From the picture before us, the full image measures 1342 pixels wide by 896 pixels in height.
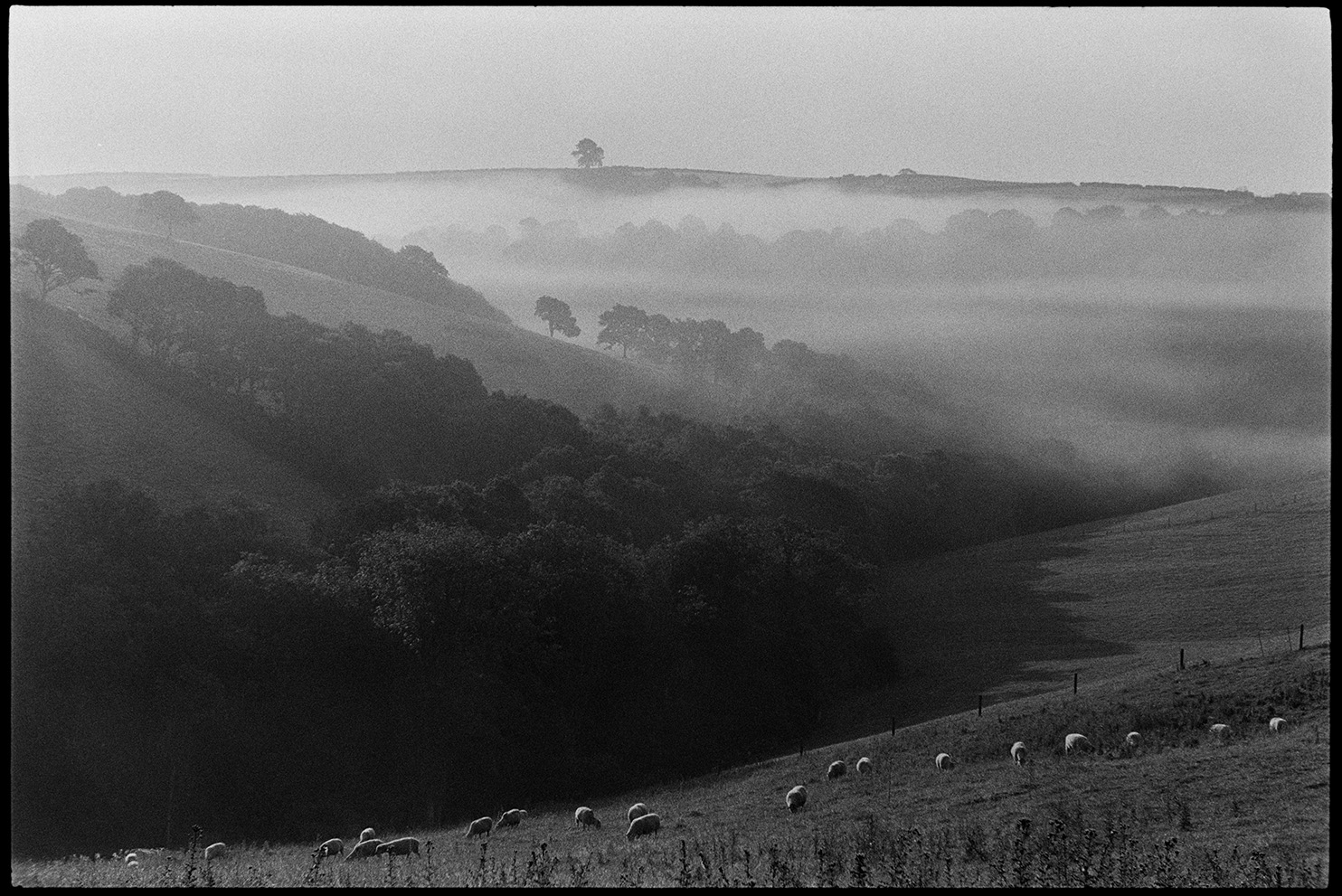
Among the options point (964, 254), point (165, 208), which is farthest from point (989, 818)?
point (964, 254)

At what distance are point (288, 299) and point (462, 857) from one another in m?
91.8

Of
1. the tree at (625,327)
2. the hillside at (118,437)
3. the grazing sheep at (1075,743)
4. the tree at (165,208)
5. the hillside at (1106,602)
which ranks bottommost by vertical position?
the grazing sheep at (1075,743)

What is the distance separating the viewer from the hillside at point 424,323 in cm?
10200

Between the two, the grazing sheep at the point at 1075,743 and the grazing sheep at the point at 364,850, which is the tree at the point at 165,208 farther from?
the grazing sheep at the point at 1075,743

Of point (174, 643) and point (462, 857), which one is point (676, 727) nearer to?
point (174, 643)

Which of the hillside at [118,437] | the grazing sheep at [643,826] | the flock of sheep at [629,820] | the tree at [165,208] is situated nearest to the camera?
the flock of sheep at [629,820]

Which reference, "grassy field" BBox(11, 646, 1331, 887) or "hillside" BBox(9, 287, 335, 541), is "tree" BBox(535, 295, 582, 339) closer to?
"hillside" BBox(9, 287, 335, 541)

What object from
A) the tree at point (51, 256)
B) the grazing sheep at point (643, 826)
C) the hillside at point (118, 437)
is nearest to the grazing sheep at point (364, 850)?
the grazing sheep at point (643, 826)

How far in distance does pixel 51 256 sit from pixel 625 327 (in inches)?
2713

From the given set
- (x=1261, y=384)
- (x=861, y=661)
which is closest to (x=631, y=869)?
(x=861, y=661)

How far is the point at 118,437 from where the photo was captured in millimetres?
56750

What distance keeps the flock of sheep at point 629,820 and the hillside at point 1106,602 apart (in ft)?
44.5

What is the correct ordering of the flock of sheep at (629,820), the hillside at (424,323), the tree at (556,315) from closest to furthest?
the flock of sheep at (629,820), the hillside at (424,323), the tree at (556,315)

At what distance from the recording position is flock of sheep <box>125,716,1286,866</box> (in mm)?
21844
